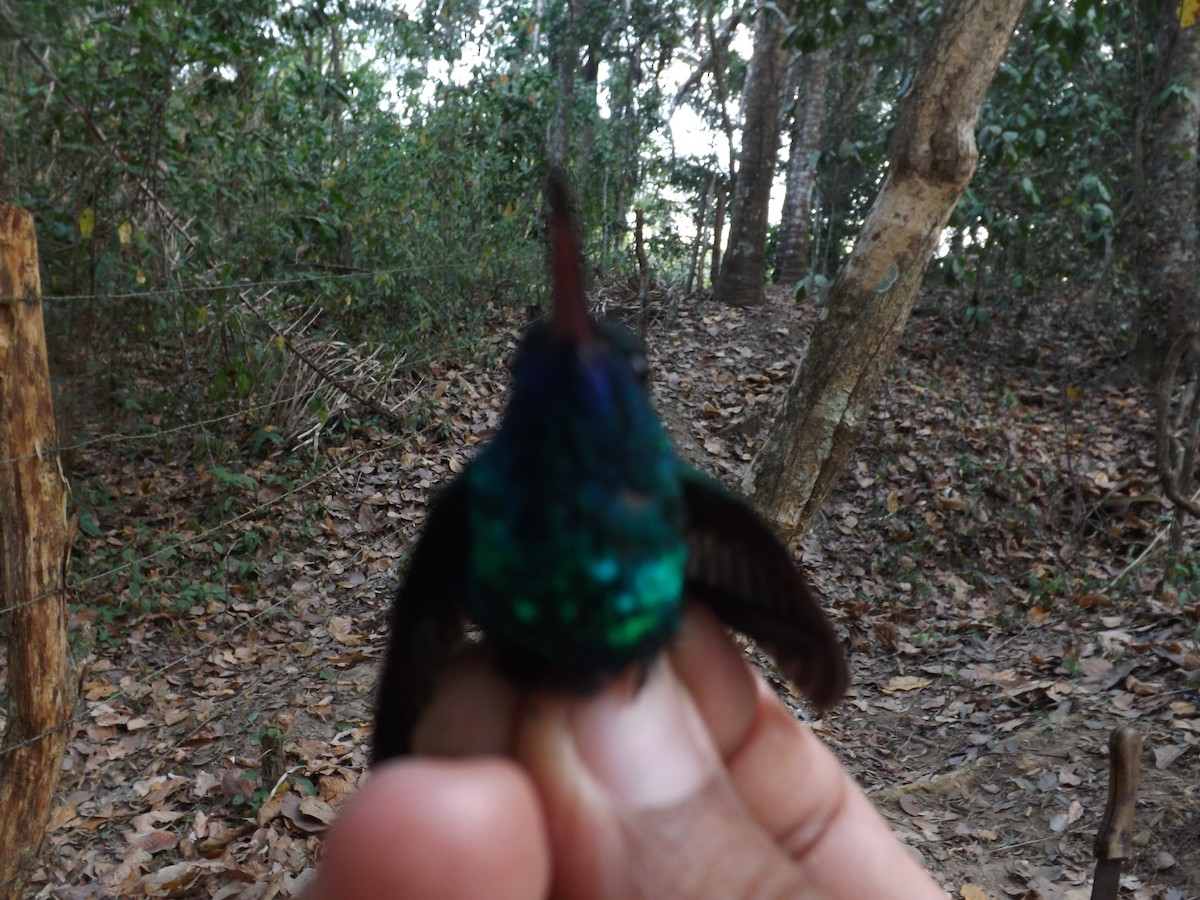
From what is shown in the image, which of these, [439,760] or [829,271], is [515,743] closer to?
[439,760]

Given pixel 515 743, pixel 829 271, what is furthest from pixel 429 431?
pixel 829 271

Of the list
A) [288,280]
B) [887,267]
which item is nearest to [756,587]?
[887,267]

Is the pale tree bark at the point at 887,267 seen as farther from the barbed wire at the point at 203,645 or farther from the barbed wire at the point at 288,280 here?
the barbed wire at the point at 203,645

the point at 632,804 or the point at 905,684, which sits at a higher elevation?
the point at 632,804

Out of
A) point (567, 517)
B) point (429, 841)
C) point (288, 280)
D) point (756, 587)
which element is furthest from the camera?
point (288, 280)

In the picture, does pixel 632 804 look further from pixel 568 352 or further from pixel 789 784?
pixel 568 352

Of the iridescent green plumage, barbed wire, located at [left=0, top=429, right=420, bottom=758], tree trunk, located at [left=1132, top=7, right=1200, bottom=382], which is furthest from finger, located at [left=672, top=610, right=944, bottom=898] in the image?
tree trunk, located at [left=1132, top=7, right=1200, bottom=382]
